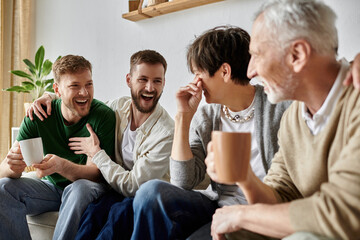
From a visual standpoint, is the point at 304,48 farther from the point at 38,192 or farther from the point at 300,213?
the point at 38,192

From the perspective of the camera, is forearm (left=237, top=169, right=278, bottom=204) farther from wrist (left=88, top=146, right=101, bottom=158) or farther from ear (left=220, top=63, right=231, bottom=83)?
wrist (left=88, top=146, right=101, bottom=158)

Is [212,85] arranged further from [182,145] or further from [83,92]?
[83,92]

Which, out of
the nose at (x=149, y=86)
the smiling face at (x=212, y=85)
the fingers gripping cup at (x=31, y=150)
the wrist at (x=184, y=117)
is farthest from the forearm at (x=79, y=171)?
the smiling face at (x=212, y=85)

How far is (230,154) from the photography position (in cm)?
80

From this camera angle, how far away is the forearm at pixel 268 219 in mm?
820

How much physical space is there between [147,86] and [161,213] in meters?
0.93

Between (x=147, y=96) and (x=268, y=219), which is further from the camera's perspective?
(x=147, y=96)

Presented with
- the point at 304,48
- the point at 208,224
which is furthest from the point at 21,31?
the point at 304,48

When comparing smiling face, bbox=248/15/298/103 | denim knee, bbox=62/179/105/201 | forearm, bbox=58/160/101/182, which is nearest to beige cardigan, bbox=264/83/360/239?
smiling face, bbox=248/15/298/103

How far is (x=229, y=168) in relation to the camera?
81 cm

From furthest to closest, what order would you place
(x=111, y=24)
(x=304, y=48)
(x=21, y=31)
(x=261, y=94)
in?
(x=21, y=31) → (x=111, y=24) → (x=261, y=94) → (x=304, y=48)

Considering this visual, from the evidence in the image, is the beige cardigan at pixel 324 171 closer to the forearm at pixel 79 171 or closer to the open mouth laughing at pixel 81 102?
the forearm at pixel 79 171

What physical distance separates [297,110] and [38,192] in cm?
144

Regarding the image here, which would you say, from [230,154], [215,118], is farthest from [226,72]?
[230,154]
